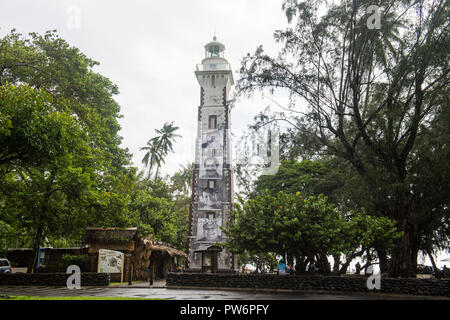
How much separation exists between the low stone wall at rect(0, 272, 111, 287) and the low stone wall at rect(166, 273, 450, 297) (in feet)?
11.7

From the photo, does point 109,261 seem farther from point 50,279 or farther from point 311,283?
point 311,283

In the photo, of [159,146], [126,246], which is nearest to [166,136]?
[159,146]

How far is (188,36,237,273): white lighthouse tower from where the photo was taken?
111 feet

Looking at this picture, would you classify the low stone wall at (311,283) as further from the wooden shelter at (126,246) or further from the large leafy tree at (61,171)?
the large leafy tree at (61,171)

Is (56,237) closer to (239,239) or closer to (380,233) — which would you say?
(239,239)

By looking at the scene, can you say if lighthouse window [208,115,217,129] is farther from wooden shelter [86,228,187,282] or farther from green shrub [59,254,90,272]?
green shrub [59,254,90,272]

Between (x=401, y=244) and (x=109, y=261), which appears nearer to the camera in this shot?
(x=401, y=244)

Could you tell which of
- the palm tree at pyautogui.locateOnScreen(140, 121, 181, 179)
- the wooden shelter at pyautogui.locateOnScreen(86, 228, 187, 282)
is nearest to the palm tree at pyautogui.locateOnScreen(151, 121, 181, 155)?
the palm tree at pyautogui.locateOnScreen(140, 121, 181, 179)

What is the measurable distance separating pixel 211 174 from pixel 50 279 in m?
19.0

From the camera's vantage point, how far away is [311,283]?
1730 cm

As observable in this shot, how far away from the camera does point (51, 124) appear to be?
11.6 m

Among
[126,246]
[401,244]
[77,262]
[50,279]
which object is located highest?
[401,244]

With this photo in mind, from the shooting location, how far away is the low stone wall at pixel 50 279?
18703 millimetres

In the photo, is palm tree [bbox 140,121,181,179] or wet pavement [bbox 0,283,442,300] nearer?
wet pavement [bbox 0,283,442,300]
